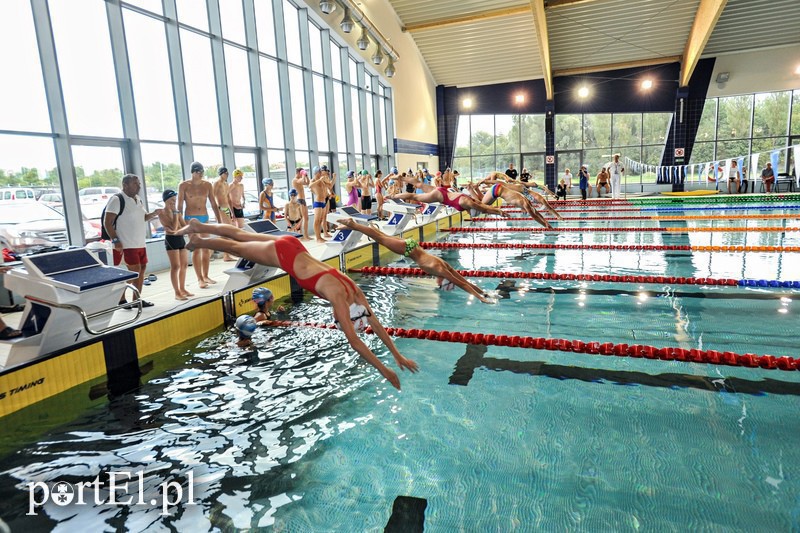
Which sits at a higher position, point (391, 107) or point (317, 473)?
point (391, 107)

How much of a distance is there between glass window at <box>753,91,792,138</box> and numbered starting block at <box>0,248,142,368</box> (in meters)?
22.3

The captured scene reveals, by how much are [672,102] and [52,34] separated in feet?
67.7

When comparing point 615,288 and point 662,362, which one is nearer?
point 662,362

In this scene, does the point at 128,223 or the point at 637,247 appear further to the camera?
the point at 637,247

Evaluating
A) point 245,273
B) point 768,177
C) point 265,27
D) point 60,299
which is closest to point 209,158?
point 265,27

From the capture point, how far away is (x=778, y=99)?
18094 millimetres

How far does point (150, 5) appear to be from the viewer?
26.4 feet

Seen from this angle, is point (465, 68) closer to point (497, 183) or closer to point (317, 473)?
point (497, 183)

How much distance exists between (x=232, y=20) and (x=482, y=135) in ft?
45.8

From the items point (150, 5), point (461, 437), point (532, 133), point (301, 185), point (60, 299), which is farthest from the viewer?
point (532, 133)

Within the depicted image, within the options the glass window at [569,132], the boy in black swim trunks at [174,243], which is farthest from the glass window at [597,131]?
the boy in black swim trunks at [174,243]

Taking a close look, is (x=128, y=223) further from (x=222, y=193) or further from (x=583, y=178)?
(x=583, y=178)

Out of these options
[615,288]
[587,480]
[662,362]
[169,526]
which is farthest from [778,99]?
[169,526]

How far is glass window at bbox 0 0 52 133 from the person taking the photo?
230 inches
